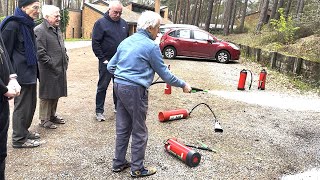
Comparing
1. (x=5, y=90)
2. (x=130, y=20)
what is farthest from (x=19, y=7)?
(x=130, y=20)

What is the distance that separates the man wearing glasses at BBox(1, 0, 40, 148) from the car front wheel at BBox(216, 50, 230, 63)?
36.5 feet

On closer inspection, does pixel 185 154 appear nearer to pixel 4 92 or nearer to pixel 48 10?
pixel 4 92

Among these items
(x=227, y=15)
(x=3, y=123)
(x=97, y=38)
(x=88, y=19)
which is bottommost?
(x=3, y=123)

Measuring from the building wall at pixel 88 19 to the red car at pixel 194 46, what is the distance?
2134cm

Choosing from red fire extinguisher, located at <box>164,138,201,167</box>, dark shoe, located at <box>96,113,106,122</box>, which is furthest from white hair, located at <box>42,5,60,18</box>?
red fire extinguisher, located at <box>164,138,201,167</box>

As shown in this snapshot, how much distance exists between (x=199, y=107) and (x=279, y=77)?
5.17 metres

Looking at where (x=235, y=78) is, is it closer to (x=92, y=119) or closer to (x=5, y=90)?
(x=92, y=119)

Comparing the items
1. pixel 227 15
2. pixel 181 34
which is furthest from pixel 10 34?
pixel 227 15

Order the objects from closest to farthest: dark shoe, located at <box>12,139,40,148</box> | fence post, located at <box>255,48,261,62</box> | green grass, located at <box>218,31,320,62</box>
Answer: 1. dark shoe, located at <box>12,139,40,148</box>
2. green grass, located at <box>218,31,320,62</box>
3. fence post, located at <box>255,48,261,62</box>

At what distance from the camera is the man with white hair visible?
133 inches

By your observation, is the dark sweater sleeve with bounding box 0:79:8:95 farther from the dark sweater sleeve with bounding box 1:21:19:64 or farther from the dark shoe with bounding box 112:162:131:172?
the dark shoe with bounding box 112:162:131:172

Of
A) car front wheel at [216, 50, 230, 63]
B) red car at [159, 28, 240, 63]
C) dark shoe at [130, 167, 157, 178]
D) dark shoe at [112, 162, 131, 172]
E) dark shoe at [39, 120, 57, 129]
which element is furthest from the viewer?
car front wheel at [216, 50, 230, 63]

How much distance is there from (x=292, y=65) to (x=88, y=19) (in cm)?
2850

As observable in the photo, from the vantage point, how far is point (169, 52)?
14.3 m
